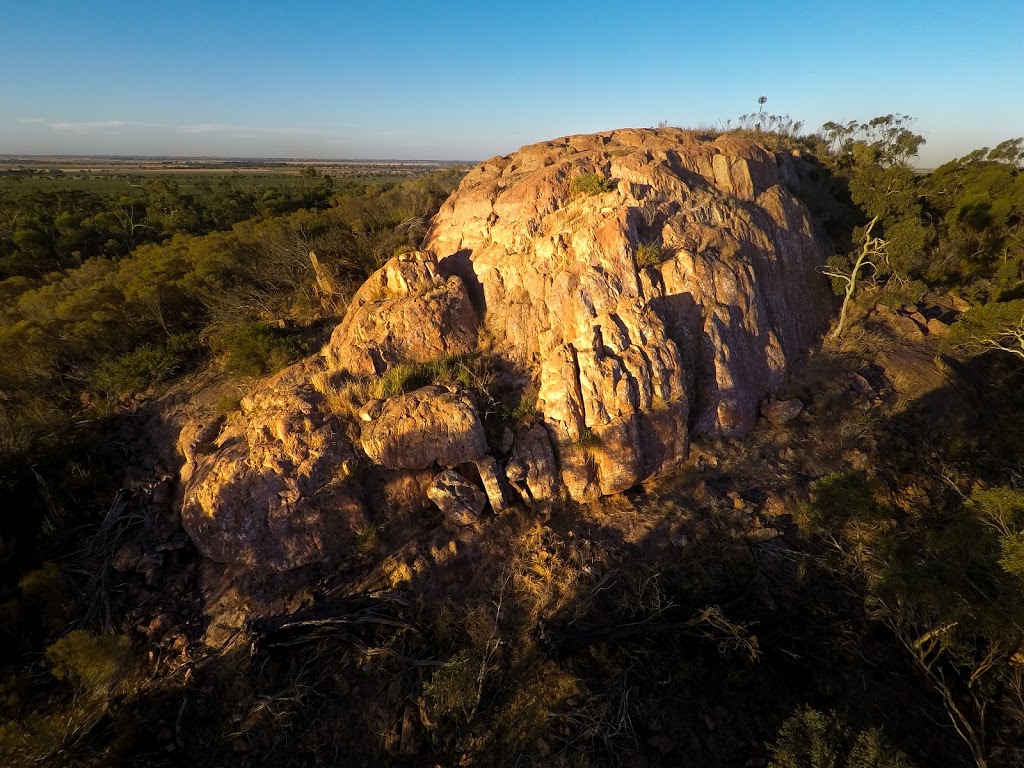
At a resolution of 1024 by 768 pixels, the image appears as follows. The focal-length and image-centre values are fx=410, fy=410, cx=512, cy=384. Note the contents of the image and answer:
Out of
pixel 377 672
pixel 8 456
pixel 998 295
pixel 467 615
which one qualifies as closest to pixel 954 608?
pixel 467 615

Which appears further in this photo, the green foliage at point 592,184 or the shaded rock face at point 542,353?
the green foliage at point 592,184

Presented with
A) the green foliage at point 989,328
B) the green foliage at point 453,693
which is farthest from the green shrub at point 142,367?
the green foliage at point 989,328

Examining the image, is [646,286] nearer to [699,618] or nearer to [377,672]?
[699,618]

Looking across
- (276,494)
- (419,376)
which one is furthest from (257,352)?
(419,376)

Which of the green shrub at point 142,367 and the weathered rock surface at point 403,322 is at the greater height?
the weathered rock surface at point 403,322

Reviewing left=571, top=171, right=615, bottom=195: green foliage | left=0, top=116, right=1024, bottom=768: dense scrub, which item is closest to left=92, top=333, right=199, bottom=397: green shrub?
left=0, top=116, right=1024, bottom=768: dense scrub

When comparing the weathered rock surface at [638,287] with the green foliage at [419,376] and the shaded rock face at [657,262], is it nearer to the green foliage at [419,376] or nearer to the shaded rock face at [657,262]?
the shaded rock face at [657,262]

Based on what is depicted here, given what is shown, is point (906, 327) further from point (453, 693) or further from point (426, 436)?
point (453, 693)
